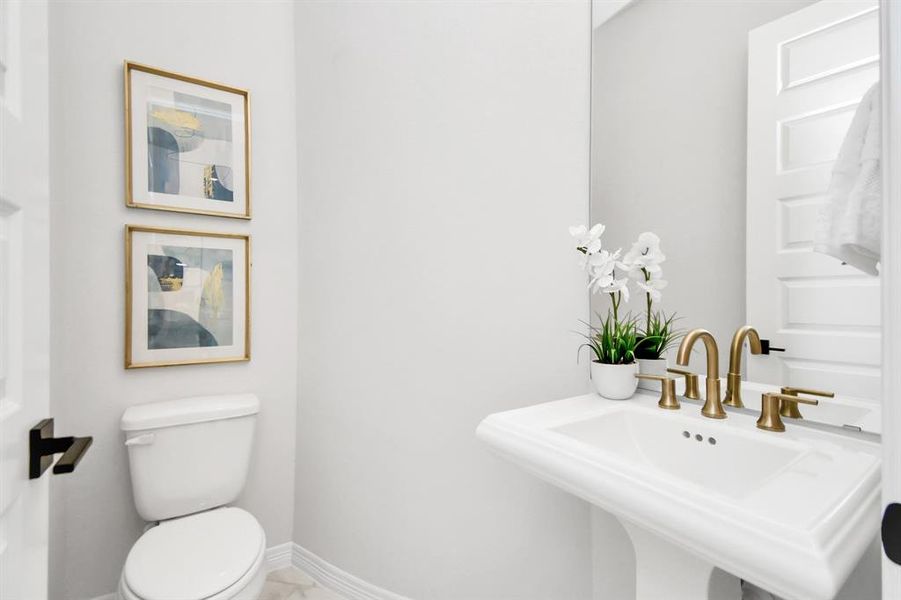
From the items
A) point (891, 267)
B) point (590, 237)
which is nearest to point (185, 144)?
point (590, 237)

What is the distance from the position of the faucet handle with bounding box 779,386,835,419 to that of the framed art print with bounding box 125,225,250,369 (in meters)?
1.81

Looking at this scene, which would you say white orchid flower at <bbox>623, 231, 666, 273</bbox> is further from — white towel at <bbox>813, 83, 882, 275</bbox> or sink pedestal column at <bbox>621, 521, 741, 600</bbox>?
sink pedestal column at <bbox>621, 521, 741, 600</bbox>

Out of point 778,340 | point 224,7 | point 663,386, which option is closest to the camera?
point 778,340

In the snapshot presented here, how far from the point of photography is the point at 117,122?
1.60m

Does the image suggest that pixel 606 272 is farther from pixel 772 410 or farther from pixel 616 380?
pixel 772 410

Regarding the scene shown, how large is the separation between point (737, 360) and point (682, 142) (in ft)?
1.84

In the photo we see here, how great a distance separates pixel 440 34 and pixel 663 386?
128cm

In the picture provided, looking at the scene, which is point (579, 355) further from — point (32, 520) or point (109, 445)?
point (109, 445)

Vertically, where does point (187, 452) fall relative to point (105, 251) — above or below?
below

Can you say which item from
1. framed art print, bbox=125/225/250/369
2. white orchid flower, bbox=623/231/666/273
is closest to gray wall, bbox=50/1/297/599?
framed art print, bbox=125/225/250/369

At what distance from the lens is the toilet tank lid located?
1479mm

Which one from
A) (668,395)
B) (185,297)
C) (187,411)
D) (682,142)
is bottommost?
(187,411)

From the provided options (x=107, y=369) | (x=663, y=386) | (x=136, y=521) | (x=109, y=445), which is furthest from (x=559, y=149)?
(x=136, y=521)

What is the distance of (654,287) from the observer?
1.13 m
